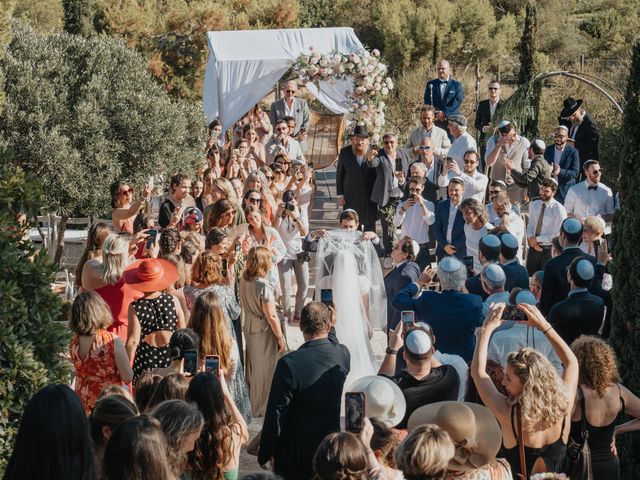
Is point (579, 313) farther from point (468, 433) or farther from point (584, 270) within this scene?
point (468, 433)

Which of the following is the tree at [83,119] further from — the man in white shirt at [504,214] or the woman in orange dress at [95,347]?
the woman in orange dress at [95,347]

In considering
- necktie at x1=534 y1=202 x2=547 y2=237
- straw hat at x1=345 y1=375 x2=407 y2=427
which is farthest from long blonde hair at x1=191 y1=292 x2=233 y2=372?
necktie at x1=534 y1=202 x2=547 y2=237

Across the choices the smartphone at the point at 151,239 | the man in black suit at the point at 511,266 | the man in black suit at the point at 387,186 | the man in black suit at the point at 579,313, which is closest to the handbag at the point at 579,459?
the man in black suit at the point at 579,313

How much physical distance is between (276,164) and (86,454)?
8.83 metres

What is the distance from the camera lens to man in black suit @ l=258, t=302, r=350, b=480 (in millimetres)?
5547

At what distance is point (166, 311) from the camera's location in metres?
6.93

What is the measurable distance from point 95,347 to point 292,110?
35.5 feet

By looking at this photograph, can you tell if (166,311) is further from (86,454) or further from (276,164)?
(276,164)

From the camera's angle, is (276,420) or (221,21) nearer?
(276,420)

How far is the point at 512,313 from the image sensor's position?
601 centimetres

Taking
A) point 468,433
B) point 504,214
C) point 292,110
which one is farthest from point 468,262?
point 292,110

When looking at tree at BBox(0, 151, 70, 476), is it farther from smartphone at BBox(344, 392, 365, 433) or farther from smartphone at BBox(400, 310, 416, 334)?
smartphone at BBox(400, 310, 416, 334)

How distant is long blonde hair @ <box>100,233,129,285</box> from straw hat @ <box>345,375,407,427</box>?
287cm

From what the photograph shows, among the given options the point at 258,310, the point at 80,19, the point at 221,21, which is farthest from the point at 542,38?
the point at 258,310
